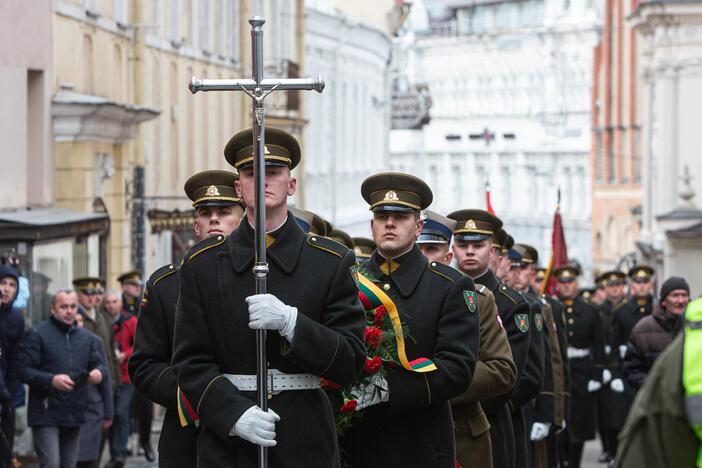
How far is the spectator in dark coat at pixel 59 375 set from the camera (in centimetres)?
1480

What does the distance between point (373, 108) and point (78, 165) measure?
113ft

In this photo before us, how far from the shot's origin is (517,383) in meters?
10.9

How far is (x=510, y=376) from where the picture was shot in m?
10.0

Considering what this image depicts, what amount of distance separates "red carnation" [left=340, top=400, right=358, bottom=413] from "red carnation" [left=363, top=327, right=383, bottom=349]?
419 millimetres

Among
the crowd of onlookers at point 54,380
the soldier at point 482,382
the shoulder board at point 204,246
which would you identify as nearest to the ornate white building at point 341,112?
the crowd of onlookers at point 54,380

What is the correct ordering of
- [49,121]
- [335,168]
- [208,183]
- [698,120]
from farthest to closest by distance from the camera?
[335,168] < [698,120] < [49,121] < [208,183]

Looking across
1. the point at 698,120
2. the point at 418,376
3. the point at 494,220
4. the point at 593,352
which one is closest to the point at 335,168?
the point at 698,120

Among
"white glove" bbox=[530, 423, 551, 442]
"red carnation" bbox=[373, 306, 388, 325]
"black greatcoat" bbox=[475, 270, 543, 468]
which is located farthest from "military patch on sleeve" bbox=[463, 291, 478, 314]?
"white glove" bbox=[530, 423, 551, 442]

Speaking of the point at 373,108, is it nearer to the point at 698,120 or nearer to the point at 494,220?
the point at 698,120

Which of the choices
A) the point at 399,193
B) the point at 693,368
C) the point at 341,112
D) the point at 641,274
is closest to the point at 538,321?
the point at 399,193

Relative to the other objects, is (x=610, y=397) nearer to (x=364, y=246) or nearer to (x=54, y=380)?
(x=54, y=380)

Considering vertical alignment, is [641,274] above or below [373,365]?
below

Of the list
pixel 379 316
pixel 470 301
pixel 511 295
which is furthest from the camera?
pixel 511 295

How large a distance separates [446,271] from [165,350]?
134cm
